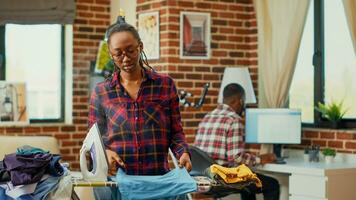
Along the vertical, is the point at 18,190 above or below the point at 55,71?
below

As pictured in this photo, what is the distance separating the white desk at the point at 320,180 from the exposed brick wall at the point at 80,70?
2.22 m

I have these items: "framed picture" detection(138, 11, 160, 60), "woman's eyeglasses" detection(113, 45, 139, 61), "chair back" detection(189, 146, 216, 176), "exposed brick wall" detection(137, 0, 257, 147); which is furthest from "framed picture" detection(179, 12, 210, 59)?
"woman's eyeglasses" detection(113, 45, 139, 61)

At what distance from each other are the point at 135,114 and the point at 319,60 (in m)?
3.19

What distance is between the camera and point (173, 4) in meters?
5.96

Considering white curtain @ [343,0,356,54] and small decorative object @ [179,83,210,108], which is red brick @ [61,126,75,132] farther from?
white curtain @ [343,0,356,54]

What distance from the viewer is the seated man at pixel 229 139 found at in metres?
5.34

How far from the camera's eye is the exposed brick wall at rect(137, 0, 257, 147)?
5961mm

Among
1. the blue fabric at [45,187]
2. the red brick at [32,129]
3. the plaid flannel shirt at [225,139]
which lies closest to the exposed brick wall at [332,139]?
the plaid flannel shirt at [225,139]

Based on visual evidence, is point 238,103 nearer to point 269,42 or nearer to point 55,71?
point 269,42

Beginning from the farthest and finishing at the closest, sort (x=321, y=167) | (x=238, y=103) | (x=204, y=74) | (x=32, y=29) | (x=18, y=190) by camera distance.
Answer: (x=32, y=29) → (x=204, y=74) → (x=238, y=103) → (x=321, y=167) → (x=18, y=190)

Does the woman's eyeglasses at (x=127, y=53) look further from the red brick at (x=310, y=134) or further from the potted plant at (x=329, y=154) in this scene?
the red brick at (x=310, y=134)

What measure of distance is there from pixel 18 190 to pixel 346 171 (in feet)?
9.68

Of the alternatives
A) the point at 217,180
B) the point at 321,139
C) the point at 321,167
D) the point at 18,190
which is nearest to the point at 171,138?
the point at 217,180

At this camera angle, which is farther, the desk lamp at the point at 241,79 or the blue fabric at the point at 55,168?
the desk lamp at the point at 241,79
